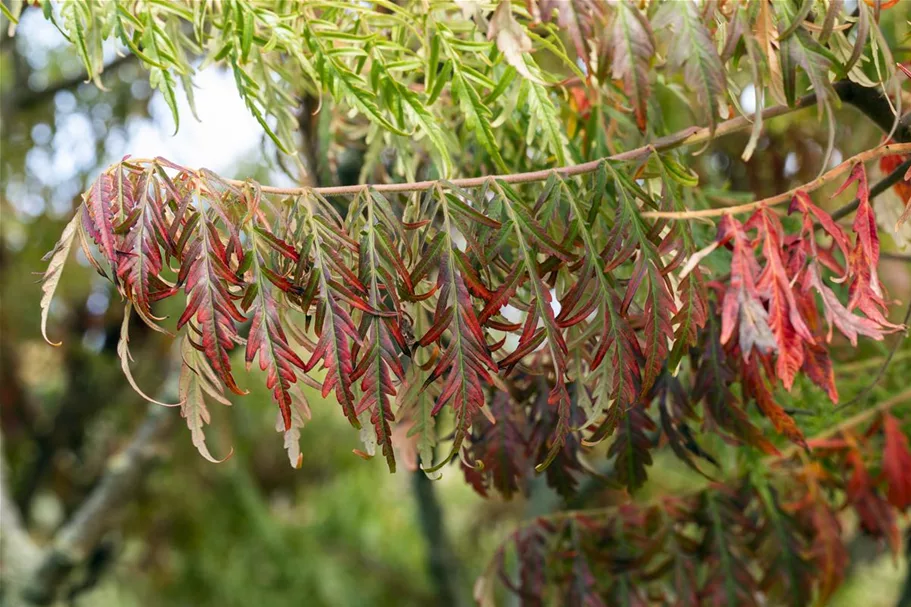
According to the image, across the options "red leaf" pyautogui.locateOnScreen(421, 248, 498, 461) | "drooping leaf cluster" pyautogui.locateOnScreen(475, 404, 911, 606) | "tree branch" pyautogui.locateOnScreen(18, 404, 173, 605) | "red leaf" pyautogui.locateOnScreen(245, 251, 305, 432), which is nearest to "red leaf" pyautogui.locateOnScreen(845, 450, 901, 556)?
"drooping leaf cluster" pyautogui.locateOnScreen(475, 404, 911, 606)

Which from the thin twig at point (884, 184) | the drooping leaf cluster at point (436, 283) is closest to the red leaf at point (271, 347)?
the drooping leaf cluster at point (436, 283)

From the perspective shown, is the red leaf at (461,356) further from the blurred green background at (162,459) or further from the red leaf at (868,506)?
the blurred green background at (162,459)

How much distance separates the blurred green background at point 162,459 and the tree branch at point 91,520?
4.2 inches

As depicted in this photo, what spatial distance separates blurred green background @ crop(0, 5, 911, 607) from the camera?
3.43m

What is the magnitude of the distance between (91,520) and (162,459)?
1.34ft

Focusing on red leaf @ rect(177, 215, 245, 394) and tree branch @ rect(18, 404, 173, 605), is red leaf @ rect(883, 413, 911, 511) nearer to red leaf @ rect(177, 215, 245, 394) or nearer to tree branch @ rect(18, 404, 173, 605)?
red leaf @ rect(177, 215, 245, 394)

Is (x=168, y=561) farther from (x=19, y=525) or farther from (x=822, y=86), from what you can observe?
(x=822, y=86)

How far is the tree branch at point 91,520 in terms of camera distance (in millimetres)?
2816

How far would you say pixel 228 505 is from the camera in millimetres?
4395

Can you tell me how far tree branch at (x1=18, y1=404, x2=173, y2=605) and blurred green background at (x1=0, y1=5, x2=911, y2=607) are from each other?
0.35ft

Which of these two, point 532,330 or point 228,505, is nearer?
point 532,330

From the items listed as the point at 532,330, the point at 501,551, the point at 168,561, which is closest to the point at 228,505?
the point at 168,561

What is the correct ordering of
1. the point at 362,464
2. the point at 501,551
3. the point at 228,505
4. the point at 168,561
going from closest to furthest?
the point at 501,551 < the point at 228,505 < the point at 168,561 < the point at 362,464

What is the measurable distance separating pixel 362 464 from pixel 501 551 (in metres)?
4.02
